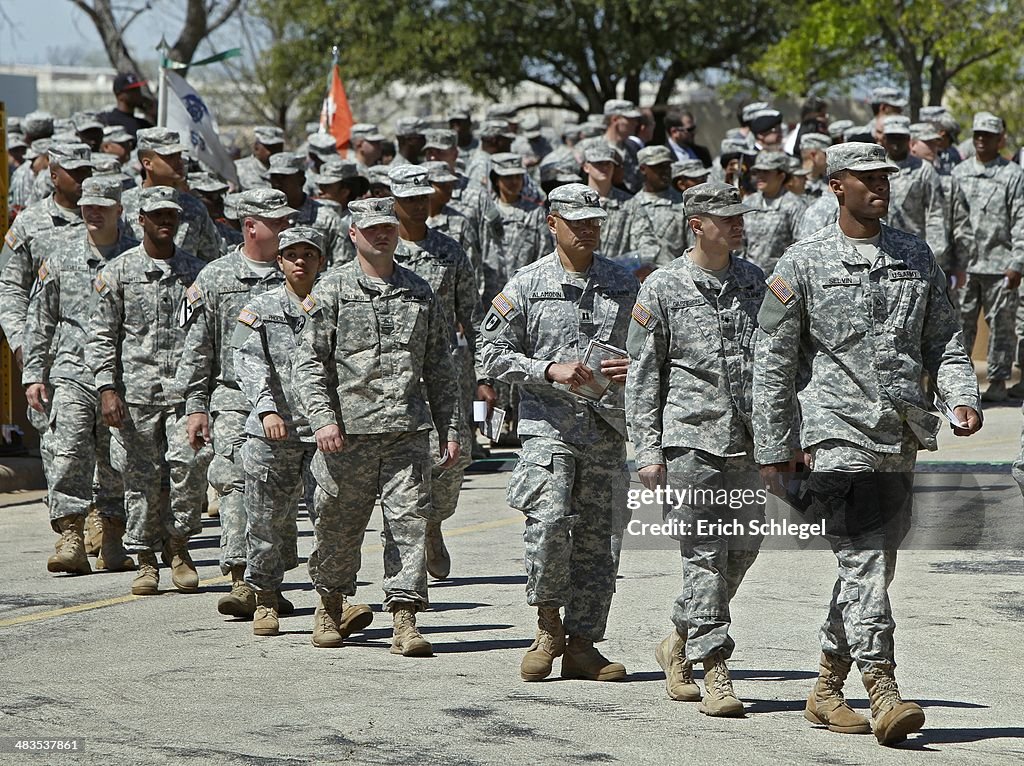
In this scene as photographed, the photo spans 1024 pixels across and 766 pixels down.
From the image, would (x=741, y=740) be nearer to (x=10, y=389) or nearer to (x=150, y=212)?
(x=150, y=212)

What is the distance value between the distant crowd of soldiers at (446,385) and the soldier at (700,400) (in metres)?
0.01

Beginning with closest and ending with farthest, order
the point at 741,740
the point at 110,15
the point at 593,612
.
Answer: the point at 741,740, the point at 593,612, the point at 110,15

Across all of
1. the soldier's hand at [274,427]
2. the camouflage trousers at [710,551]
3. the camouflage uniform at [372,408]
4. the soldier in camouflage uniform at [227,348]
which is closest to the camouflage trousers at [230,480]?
the soldier in camouflage uniform at [227,348]

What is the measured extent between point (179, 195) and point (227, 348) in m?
2.13

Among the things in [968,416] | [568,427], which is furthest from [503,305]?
[968,416]

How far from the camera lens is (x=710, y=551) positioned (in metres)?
7.28

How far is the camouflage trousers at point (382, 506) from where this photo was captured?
846 centimetres

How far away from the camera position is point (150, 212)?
10.3 metres

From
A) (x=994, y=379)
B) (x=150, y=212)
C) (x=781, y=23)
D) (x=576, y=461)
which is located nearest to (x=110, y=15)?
(x=781, y=23)

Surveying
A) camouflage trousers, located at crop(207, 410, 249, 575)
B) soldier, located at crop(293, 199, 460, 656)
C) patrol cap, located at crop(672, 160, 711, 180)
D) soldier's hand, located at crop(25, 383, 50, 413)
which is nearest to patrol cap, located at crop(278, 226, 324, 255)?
soldier, located at crop(293, 199, 460, 656)

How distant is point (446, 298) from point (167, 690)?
349 cm

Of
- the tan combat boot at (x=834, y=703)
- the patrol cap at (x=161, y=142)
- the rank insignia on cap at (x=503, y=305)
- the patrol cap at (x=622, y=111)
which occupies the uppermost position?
the patrol cap at (x=622, y=111)

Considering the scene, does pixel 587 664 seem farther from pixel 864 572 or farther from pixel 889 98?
pixel 889 98

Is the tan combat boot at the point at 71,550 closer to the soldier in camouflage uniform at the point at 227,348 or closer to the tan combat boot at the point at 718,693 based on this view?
the soldier in camouflage uniform at the point at 227,348
